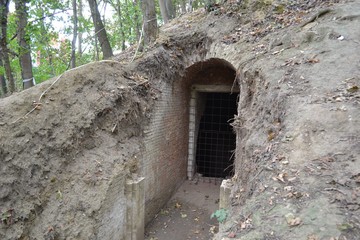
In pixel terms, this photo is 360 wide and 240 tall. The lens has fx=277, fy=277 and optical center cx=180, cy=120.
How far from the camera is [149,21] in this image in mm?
8031

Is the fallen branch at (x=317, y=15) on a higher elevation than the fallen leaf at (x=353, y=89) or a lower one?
higher

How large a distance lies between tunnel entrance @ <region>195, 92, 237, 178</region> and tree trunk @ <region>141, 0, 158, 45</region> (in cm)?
322

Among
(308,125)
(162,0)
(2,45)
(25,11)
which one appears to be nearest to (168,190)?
(308,125)

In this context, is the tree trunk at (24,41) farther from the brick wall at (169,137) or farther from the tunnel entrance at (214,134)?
the tunnel entrance at (214,134)

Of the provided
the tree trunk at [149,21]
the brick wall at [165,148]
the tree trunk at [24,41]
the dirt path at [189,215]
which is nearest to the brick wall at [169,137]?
the brick wall at [165,148]

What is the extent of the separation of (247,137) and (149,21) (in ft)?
16.1

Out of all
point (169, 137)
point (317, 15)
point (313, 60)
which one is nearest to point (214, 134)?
point (169, 137)

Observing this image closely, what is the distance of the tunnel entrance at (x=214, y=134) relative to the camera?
10539 mm

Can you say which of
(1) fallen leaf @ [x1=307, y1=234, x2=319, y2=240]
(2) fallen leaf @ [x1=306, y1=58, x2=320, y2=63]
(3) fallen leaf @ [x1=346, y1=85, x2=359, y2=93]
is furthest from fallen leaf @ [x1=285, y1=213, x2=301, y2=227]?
(2) fallen leaf @ [x1=306, y1=58, x2=320, y2=63]

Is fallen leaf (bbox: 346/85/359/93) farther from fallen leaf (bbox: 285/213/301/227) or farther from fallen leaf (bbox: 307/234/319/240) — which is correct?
fallen leaf (bbox: 307/234/319/240)

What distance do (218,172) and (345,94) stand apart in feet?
24.2

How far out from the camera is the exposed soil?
2.85 m

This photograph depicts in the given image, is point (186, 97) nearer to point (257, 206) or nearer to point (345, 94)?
point (345, 94)

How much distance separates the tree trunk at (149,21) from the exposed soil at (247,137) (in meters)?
0.89
